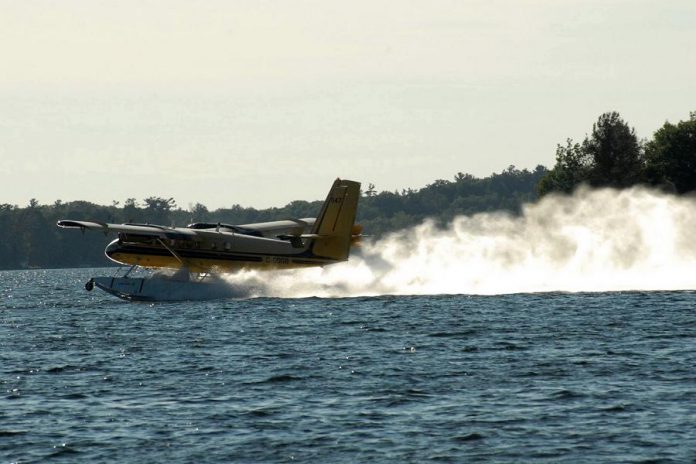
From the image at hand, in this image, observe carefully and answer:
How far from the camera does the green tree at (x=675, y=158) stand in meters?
97.0

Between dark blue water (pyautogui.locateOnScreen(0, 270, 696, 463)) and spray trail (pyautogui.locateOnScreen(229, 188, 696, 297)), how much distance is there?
1498 cm

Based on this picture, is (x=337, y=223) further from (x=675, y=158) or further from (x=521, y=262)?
(x=675, y=158)

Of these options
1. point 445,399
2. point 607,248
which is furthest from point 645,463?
point 607,248

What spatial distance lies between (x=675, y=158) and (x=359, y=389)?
75.5 metres

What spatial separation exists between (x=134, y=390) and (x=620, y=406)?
11578mm

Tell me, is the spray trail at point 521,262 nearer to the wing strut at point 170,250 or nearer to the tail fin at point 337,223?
the wing strut at point 170,250

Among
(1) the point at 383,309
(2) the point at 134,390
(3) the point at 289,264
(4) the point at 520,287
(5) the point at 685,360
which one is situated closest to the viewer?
(2) the point at 134,390

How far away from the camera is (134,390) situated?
29469 millimetres

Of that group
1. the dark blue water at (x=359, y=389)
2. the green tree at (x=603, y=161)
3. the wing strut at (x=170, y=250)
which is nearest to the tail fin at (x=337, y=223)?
the wing strut at (x=170, y=250)

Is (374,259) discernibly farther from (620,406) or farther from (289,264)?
(620,406)

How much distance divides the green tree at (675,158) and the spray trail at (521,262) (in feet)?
69.6

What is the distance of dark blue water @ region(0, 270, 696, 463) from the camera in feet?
73.9

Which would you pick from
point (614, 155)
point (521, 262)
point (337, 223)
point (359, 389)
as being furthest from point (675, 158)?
point (359, 389)

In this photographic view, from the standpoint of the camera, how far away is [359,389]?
94.3 ft
